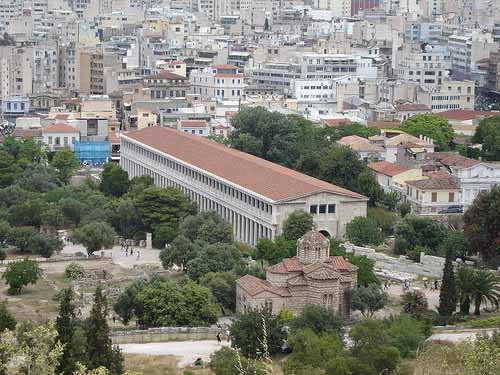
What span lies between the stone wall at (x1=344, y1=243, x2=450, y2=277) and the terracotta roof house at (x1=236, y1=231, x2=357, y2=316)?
5777 millimetres

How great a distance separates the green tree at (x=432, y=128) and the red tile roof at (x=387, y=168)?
9497 millimetres

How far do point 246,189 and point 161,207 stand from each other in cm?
369

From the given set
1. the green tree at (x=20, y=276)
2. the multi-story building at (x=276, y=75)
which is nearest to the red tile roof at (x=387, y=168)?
the green tree at (x=20, y=276)

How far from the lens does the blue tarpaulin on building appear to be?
73.1m

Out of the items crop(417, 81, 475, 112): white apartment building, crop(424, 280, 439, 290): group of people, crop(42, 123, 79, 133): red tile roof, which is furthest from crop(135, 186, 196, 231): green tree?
crop(417, 81, 475, 112): white apartment building

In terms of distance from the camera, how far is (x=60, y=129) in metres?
73.9

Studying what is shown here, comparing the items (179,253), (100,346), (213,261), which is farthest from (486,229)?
(100,346)

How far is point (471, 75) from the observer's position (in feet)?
341

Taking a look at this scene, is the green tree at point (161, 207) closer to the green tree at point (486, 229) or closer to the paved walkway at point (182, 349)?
the green tree at point (486, 229)

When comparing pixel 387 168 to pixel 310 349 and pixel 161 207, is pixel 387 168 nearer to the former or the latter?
pixel 161 207

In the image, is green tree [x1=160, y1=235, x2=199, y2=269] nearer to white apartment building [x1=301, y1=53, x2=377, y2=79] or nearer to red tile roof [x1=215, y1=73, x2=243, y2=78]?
red tile roof [x1=215, y1=73, x2=243, y2=78]

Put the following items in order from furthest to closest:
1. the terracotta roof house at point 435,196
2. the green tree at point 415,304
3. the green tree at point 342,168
Answer: 1. the green tree at point 342,168
2. the terracotta roof house at point 435,196
3. the green tree at point 415,304

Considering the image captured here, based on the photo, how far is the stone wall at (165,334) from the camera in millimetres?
37375

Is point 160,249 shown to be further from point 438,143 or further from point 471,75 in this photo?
point 471,75
